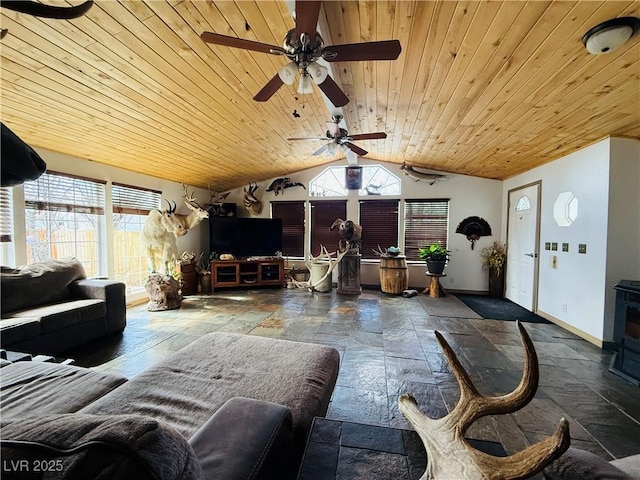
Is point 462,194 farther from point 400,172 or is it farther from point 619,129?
point 619,129

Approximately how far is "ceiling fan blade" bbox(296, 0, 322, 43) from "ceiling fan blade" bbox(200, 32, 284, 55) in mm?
207

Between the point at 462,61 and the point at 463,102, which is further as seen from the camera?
the point at 463,102

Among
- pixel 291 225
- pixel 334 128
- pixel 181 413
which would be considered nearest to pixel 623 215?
pixel 334 128

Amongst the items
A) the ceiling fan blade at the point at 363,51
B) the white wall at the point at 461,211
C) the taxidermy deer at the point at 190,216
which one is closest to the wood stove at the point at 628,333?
the ceiling fan blade at the point at 363,51

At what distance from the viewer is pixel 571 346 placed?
3162mm

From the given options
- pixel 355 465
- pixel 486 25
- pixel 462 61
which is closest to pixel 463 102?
pixel 462 61

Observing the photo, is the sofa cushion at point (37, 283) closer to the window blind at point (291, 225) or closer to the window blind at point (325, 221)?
the window blind at point (291, 225)

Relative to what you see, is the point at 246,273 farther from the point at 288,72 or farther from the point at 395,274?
the point at 288,72

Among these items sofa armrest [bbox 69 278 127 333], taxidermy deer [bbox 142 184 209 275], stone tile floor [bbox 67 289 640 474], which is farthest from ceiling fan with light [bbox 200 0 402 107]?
taxidermy deer [bbox 142 184 209 275]

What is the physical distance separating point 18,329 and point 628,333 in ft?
18.0

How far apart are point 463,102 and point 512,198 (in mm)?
3422

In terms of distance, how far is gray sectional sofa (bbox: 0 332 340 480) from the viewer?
47 centimetres

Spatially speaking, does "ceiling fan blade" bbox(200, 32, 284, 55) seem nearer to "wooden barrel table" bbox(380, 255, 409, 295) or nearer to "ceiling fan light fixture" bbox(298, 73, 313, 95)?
"ceiling fan light fixture" bbox(298, 73, 313, 95)

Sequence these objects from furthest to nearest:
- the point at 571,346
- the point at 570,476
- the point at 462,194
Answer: the point at 462,194 < the point at 571,346 < the point at 570,476
